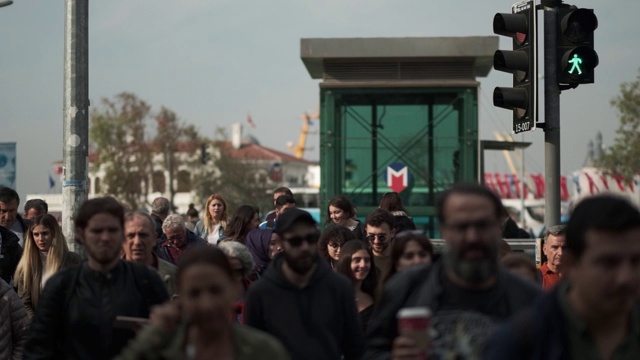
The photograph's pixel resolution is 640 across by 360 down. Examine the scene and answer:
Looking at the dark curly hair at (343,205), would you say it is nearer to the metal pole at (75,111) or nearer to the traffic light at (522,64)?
Answer: the metal pole at (75,111)

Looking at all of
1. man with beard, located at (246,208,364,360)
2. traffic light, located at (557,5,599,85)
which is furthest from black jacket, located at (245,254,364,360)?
traffic light, located at (557,5,599,85)

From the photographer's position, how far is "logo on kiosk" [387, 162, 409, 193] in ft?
70.8

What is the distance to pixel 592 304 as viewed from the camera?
3641 millimetres

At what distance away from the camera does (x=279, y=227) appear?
261 inches

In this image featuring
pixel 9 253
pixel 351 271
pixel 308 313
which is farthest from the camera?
pixel 9 253

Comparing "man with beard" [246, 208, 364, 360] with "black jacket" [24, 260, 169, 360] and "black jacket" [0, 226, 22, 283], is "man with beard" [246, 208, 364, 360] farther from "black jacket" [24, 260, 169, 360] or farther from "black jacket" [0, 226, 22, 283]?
"black jacket" [0, 226, 22, 283]

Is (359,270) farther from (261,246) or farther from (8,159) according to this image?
(8,159)

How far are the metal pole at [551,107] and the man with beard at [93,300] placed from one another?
17.2ft

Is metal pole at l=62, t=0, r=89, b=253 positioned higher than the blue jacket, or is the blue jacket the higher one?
metal pole at l=62, t=0, r=89, b=253

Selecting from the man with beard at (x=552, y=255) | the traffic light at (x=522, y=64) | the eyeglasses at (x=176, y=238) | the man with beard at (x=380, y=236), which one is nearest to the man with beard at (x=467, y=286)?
the man with beard at (x=552, y=255)

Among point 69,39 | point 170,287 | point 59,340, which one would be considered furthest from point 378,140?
point 59,340

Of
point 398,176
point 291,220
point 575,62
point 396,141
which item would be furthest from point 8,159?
point 291,220

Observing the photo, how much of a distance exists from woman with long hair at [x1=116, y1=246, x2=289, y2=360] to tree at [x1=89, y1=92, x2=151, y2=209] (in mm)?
74787

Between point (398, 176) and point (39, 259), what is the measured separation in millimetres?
12196
